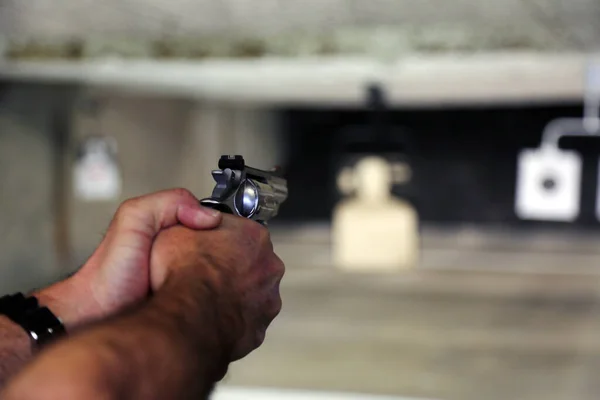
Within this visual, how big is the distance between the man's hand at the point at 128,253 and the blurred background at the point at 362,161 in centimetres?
10

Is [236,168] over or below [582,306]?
over

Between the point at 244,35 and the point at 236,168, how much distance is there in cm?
123

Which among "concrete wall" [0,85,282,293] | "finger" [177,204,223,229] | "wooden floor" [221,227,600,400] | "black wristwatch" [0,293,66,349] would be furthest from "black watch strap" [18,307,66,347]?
"wooden floor" [221,227,600,400]

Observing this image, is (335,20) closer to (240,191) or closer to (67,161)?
(240,191)

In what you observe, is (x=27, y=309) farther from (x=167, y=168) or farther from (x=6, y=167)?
(x=167, y=168)

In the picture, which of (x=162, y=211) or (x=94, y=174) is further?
(x=94, y=174)

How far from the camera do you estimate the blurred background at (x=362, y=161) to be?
1700mm

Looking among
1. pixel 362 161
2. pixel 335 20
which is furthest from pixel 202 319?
pixel 362 161

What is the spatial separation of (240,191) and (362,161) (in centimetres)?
304

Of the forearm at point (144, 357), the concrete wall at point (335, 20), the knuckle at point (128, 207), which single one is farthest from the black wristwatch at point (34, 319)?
the concrete wall at point (335, 20)

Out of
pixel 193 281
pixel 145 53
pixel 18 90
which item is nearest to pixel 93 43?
pixel 145 53

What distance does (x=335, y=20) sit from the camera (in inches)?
62.9

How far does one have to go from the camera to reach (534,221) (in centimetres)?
544

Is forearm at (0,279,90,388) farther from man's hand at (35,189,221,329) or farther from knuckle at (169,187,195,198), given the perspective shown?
knuckle at (169,187,195,198)
